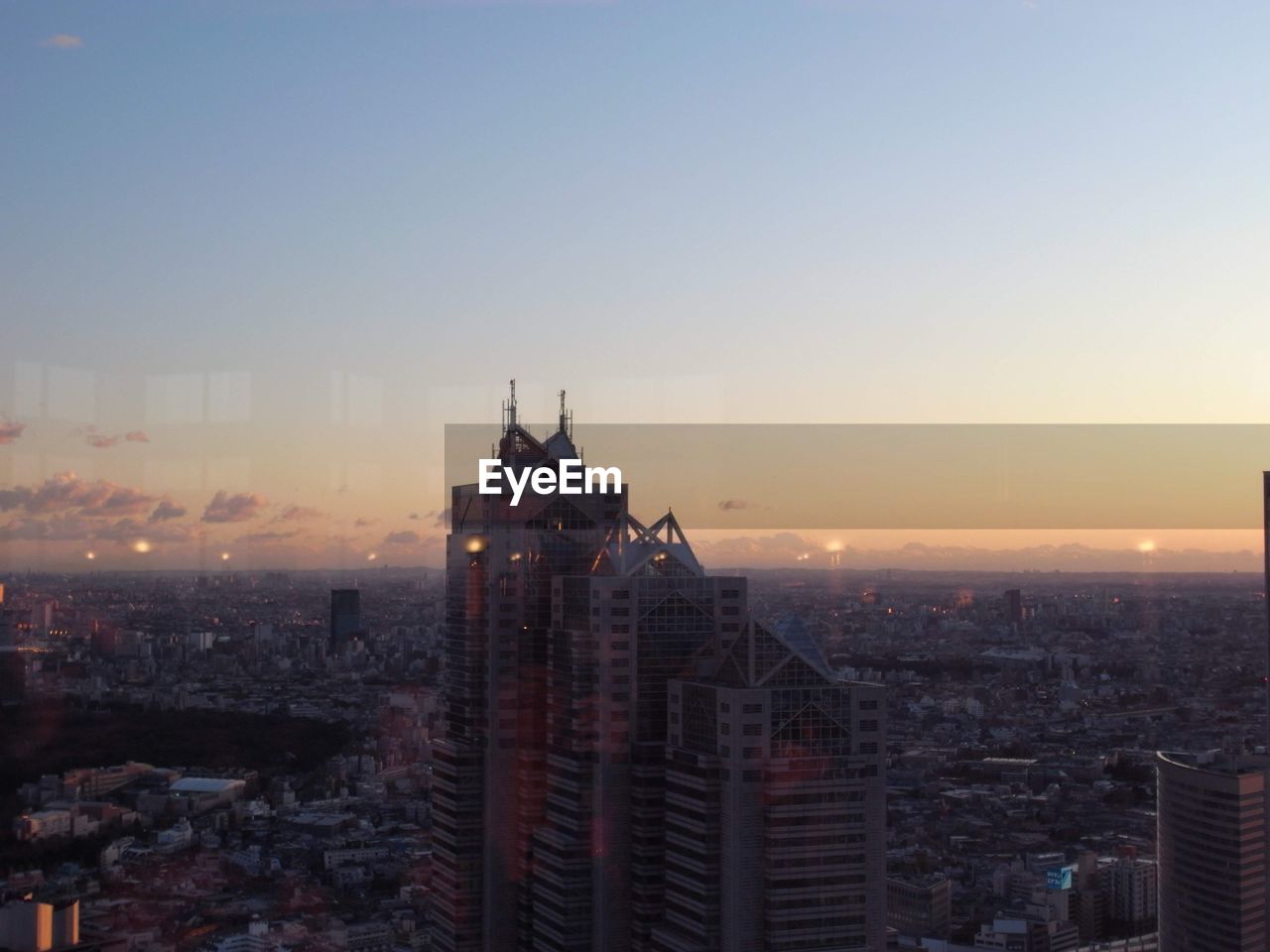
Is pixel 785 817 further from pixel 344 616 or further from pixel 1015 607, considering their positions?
pixel 1015 607

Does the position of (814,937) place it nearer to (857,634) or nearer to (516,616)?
→ (516,616)

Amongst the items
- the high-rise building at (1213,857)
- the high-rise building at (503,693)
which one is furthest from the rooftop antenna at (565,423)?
the high-rise building at (1213,857)

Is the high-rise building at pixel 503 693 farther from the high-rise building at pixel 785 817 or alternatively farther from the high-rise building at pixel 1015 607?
the high-rise building at pixel 1015 607

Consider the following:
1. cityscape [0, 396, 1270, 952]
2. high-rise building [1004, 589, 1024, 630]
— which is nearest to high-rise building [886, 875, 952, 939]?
cityscape [0, 396, 1270, 952]

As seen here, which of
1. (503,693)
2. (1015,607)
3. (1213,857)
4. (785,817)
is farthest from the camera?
(1015,607)

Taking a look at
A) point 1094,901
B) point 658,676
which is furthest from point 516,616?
point 1094,901

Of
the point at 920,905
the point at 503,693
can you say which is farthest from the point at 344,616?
the point at 920,905

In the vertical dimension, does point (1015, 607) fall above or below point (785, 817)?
above
